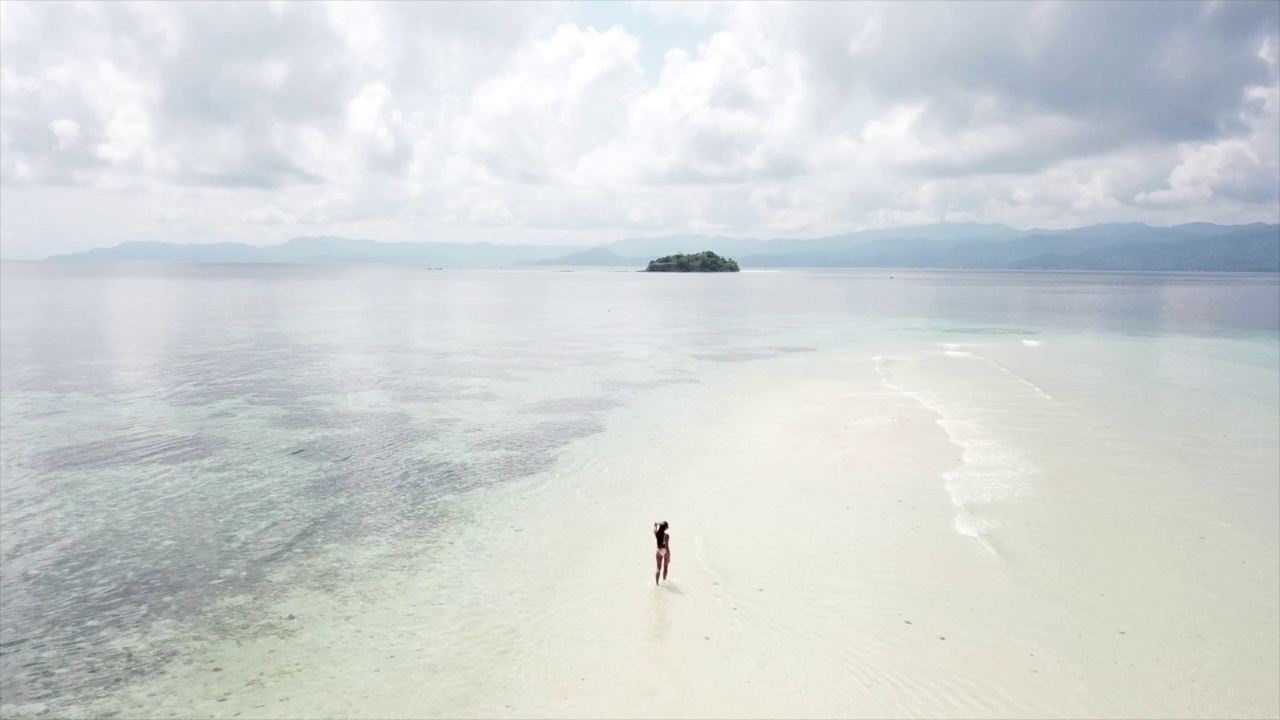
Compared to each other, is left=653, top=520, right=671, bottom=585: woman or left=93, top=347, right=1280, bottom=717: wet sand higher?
left=653, top=520, right=671, bottom=585: woman

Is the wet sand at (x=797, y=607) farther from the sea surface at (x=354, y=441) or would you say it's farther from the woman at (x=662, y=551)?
the sea surface at (x=354, y=441)

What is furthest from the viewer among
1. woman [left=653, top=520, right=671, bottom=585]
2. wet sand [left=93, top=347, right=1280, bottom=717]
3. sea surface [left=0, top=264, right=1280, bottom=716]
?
sea surface [left=0, top=264, right=1280, bottom=716]

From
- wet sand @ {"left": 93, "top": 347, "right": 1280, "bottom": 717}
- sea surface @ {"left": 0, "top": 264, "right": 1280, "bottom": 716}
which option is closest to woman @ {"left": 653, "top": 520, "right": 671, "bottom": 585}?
wet sand @ {"left": 93, "top": 347, "right": 1280, "bottom": 717}

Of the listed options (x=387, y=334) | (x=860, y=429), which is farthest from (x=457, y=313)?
(x=860, y=429)

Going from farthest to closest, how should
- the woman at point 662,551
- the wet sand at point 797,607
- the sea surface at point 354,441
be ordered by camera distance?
the sea surface at point 354,441 → the woman at point 662,551 → the wet sand at point 797,607

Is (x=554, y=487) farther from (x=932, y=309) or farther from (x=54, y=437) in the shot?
(x=932, y=309)

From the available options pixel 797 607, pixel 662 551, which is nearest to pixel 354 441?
pixel 662 551

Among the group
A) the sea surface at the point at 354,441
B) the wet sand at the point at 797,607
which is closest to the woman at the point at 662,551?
the wet sand at the point at 797,607

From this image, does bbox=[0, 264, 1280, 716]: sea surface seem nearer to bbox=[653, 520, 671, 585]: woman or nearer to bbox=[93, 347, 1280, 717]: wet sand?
bbox=[93, 347, 1280, 717]: wet sand
